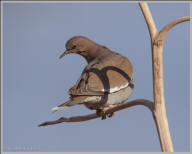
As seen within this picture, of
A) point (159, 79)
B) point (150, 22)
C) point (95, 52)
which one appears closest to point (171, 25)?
point (150, 22)

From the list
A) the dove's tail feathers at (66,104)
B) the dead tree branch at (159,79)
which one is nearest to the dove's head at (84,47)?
the dove's tail feathers at (66,104)

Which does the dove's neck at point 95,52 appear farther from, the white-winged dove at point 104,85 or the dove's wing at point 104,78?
the dove's wing at point 104,78

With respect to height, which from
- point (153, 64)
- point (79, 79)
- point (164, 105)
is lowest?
point (79, 79)

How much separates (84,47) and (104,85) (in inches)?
69.5

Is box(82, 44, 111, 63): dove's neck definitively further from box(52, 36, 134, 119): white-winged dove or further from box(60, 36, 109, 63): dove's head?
box(52, 36, 134, 119): white-winged dove

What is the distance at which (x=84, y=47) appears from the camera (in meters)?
6.07

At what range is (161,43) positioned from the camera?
2.17 m

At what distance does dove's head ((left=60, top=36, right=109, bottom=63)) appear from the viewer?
5922mm

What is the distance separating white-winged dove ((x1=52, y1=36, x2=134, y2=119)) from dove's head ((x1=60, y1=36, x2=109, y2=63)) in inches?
23.9

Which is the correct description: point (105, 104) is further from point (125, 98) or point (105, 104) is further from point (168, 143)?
point (168, 143)

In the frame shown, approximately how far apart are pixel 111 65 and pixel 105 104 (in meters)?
0.67

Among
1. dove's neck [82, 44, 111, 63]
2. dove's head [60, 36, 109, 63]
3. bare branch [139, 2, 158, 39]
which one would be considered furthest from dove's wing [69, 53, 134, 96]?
bare branch [139, 2, 158, 39]

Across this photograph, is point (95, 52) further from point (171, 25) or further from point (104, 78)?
point (171, 25)

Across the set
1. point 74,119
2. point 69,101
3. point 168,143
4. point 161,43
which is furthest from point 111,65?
point 168,143
